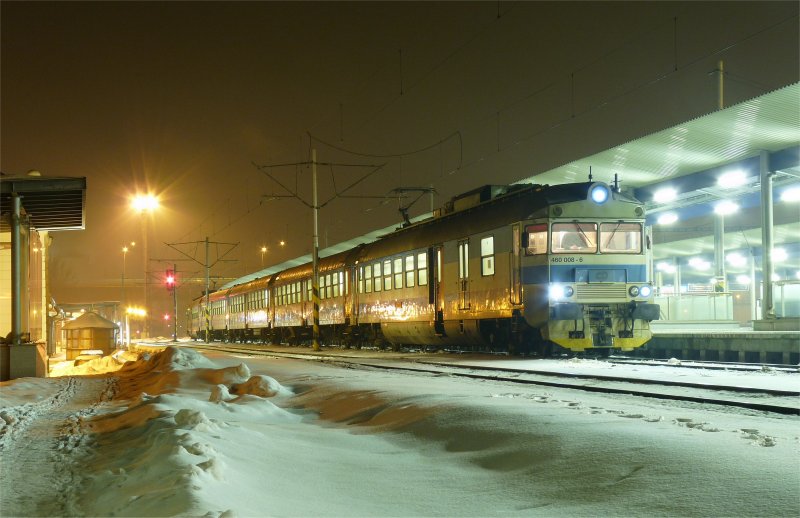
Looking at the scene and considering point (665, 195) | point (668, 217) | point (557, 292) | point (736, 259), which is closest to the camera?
point (557, 292)

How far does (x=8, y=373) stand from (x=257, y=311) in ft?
87.7

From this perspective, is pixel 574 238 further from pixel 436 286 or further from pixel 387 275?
pixel 387 275

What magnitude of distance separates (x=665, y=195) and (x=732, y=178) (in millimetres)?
2592

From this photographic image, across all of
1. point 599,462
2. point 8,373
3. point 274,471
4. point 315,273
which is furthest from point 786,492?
point 315,273

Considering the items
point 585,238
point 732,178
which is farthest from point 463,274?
point 732,178

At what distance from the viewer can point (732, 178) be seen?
23.5 m

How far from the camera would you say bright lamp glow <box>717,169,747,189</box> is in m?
23.2

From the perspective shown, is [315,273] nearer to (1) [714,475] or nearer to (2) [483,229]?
(2) [483,229]

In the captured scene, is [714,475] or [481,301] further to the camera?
[481,301]

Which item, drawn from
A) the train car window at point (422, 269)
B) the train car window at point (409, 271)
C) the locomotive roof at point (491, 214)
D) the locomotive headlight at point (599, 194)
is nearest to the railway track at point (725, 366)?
the locomotive headlight at point (599, 194)

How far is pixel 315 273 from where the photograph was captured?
1170 inches

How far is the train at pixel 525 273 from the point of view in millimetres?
17203

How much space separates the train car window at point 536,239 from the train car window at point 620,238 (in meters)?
1.31

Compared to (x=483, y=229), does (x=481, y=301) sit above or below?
below
